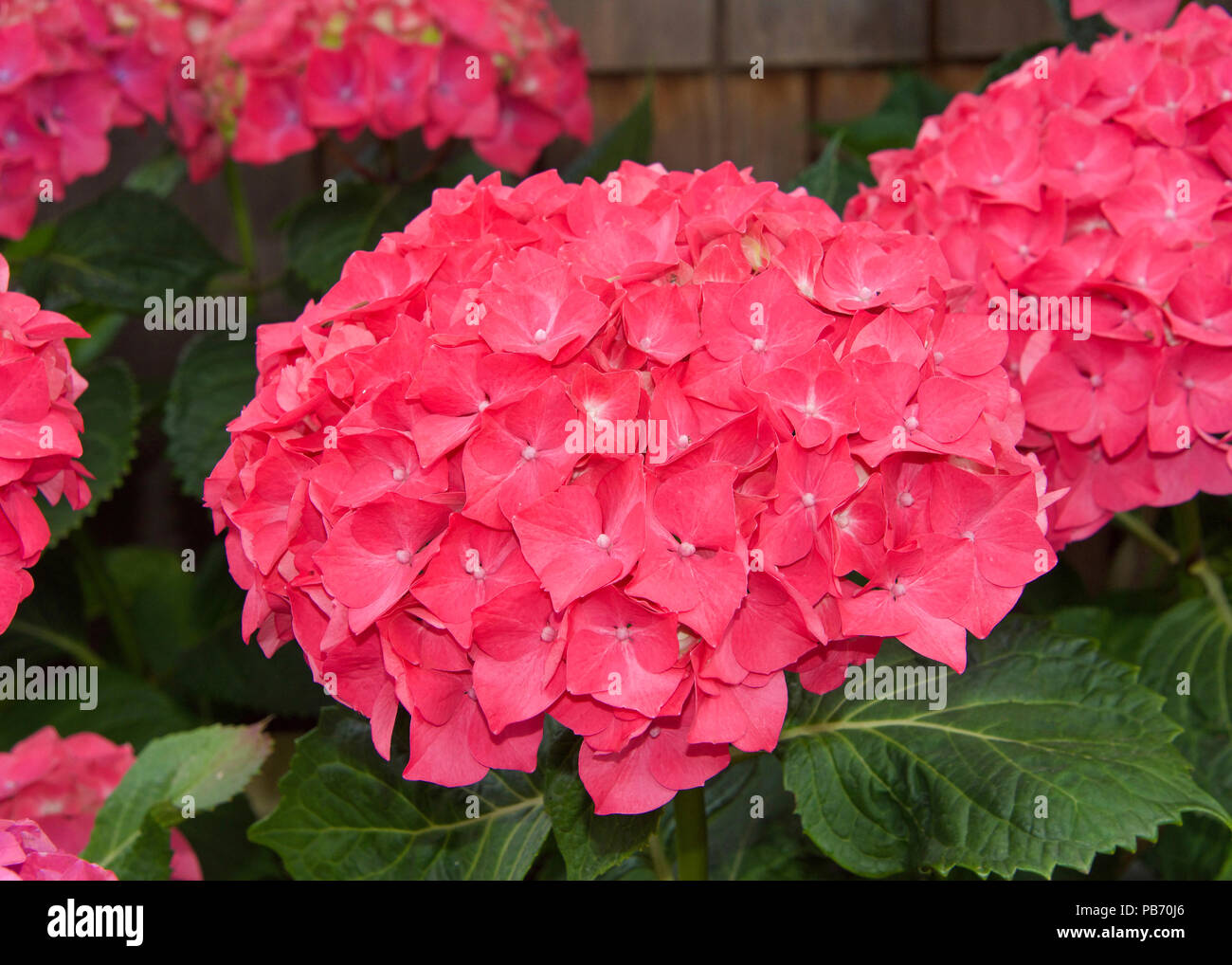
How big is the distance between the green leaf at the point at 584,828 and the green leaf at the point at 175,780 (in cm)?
32

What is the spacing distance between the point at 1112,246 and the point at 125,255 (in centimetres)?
98

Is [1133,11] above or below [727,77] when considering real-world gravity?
below

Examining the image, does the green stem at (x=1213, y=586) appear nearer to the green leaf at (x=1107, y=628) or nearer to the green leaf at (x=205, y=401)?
the green leaf at (x=1107, y=628)

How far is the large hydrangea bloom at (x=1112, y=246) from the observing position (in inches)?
28.6

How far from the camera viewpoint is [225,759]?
84 centimetres

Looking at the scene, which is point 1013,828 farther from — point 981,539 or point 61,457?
point 61,457

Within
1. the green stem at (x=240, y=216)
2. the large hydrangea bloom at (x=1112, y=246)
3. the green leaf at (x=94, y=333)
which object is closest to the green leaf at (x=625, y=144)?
the green stem at (x=240, y=216)

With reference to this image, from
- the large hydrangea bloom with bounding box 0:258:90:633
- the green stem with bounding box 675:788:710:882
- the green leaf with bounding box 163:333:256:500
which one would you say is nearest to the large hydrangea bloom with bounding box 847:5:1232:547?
the green stem with bounding box 675:788:710:882

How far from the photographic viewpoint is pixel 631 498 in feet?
1.66

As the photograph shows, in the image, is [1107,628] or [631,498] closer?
[631,498]

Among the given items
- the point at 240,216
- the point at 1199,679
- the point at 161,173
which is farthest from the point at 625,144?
the point at 1199,679

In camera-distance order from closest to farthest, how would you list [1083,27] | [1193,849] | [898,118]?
[1193,849], [1083,27], [898,118]

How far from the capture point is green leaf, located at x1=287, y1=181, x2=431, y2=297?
3.88ft

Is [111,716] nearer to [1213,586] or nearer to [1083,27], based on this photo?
[1213,586]
